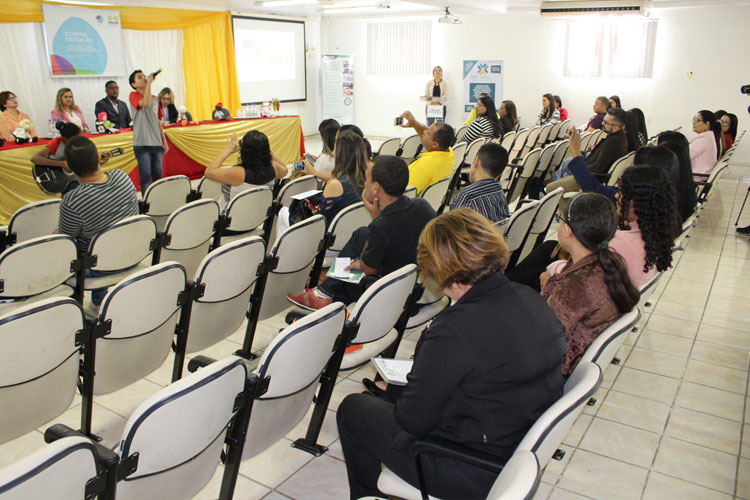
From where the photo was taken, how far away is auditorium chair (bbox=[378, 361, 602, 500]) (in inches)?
55.0

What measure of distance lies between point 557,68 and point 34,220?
10.6 meters

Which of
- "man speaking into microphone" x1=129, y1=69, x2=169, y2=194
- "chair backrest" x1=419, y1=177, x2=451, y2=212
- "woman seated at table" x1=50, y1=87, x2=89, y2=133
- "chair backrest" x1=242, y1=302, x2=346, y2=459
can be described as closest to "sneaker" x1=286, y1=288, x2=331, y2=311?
"chair backrest" x1=242, y1=302, x2=346, y2=459

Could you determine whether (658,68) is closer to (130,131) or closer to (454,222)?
(130,131)

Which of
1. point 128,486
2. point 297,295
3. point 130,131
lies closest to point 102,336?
point 128,486

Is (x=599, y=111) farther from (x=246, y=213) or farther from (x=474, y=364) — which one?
(x=474, y=364)

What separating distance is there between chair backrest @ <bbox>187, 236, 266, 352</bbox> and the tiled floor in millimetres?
484

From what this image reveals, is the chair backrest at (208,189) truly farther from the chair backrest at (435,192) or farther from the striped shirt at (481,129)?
the striped shirt at (481,129)

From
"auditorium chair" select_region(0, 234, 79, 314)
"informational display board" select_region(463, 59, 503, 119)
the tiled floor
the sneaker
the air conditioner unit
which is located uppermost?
the air conditioner unit

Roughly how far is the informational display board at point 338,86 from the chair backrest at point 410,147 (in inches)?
248

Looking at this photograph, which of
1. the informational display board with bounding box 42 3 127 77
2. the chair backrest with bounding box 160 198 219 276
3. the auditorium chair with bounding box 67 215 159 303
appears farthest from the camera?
the informational display board with bounding box 42 3 127 77

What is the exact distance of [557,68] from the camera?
1189 centimetres

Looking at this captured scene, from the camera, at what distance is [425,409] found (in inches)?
63.2

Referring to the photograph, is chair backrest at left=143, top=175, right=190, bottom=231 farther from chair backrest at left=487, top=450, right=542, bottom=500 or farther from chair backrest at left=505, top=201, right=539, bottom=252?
chair backrest at left=487, top=450, right=542, bottom=500

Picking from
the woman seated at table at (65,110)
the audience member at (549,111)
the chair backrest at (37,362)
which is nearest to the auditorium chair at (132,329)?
the chair backrest at (37,362)
